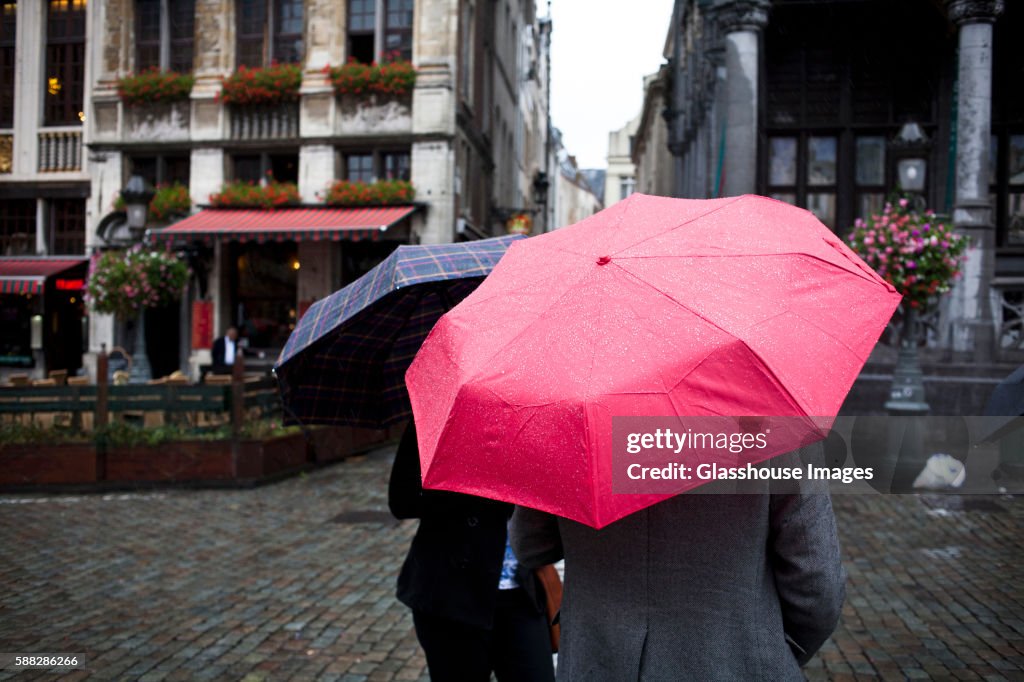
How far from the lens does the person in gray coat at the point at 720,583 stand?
1.89m

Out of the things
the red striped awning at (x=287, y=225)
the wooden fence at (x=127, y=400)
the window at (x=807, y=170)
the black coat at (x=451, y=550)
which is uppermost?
the window at (x=807, y=170)

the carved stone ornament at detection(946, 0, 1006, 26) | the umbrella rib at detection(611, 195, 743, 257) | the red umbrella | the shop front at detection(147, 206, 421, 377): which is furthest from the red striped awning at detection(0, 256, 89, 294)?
the umbrella rib at detection(611, 195, 743, 257)

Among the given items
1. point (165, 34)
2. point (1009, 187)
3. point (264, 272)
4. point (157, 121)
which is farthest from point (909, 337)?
point (165, 34)

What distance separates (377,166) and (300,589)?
15.5 m

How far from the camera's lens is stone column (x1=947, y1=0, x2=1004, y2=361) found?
41.6ft

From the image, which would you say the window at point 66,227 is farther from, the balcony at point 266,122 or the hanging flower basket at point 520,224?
the hanging flower basket at point 520,224

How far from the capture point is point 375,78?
64.7ft

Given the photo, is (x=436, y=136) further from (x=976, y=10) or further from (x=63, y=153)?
(x=976, y=10)

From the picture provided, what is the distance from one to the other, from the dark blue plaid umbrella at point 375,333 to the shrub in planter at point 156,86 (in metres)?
19.8

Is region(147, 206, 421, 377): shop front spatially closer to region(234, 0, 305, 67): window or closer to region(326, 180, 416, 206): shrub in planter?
region(326, 180, 416, 206): shrub in planter

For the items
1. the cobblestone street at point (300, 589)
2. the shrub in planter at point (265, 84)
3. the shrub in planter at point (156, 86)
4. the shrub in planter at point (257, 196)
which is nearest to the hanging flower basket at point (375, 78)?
the shrub in planter at point (265, 84)

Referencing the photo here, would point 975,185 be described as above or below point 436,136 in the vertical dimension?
below

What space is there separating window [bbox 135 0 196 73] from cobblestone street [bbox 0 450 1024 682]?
51.0ft

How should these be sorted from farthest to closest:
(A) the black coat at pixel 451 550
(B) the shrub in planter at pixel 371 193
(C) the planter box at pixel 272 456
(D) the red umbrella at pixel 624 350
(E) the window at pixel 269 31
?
1. (E) the window at pixel 269 31
2. (B) the shrub in planter at pixel 371 193
3. (C) the planter box at pixel 272 456
4. (A) the black coat at pixel 451 550
5. (D) the red umbrella at pixel 624 350
